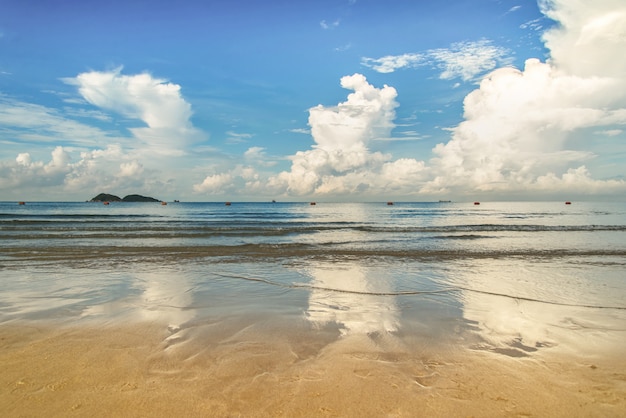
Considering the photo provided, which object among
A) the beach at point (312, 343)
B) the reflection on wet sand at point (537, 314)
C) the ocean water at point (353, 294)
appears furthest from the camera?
the ocean water at point (353, 294)

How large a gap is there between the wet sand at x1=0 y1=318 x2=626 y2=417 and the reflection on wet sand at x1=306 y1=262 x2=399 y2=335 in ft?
2.20

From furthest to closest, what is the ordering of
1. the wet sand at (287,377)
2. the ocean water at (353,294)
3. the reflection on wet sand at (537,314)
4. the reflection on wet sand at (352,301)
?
1. the reflection on wet sand at (352,301)
2. the ocean water at (353,294)
3. the reflection on wet sand at (537,314)
4. the wet sand at (287,377)

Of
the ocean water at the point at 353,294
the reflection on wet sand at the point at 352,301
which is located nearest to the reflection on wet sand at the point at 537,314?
the ocean water at the point at 353,294

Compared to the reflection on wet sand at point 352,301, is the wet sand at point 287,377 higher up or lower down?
higher up

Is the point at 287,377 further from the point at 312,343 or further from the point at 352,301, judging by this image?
the point at 352,301

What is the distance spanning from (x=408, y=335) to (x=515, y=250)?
15715 millimetres

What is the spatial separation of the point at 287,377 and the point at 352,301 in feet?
13.7

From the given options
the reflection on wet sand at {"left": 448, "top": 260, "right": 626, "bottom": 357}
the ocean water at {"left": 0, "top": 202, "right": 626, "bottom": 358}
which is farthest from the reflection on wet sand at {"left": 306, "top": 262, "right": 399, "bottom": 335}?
the reflection on wet sand at {"left": 448, "top": 260, "right": 626, "bottom": 357}

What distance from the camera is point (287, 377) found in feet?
14.2

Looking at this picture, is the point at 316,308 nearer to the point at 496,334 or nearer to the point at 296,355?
the point at 296,355

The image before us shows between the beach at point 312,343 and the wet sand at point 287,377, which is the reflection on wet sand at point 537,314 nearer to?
the beach at point 312,343

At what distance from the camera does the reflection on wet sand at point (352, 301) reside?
658 centimetres

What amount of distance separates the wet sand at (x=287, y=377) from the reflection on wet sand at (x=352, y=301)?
671mm

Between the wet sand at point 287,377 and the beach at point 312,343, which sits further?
the beach at point 312,343
